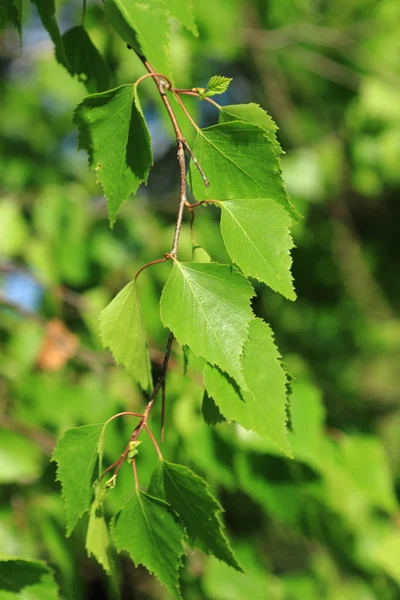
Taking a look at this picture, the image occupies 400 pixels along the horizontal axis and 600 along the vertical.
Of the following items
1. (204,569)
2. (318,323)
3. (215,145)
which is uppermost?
(215,145)

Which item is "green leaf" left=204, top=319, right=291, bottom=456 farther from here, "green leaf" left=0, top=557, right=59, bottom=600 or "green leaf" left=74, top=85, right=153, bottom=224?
"green leaf" left=0, top=557, right=59, bottom=600

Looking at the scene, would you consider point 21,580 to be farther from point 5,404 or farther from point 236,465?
point 5,404

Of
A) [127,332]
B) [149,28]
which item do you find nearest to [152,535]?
[127,332]

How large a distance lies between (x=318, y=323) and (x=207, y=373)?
1.87m

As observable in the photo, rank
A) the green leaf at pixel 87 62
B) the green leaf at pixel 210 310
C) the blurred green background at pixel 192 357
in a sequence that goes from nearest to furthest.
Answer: the green leaf at pixel 210 310
the green leaf at pixel 87 62
the blurred green background at pixel 192 357

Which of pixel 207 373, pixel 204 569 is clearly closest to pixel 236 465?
pixel 204 569

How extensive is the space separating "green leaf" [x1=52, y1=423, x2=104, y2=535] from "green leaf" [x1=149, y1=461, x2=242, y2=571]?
0.16ft

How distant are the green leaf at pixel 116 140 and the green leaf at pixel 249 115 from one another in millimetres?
73

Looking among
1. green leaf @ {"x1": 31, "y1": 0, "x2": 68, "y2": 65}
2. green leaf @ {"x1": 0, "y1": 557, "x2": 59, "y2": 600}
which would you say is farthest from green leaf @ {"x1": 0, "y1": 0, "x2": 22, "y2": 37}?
green leaf @ {"x1": 0, "y1": 557, "x2": 59, "y2": 600}

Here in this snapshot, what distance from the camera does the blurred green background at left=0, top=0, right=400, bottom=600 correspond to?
1.04m

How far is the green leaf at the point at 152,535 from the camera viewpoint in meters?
0.45

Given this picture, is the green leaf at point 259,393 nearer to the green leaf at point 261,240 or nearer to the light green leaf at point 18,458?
the green leaf at point 261,240

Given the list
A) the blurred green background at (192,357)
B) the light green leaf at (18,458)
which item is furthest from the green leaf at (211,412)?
the light green leaf at (18,458)

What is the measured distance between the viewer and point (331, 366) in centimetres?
237
